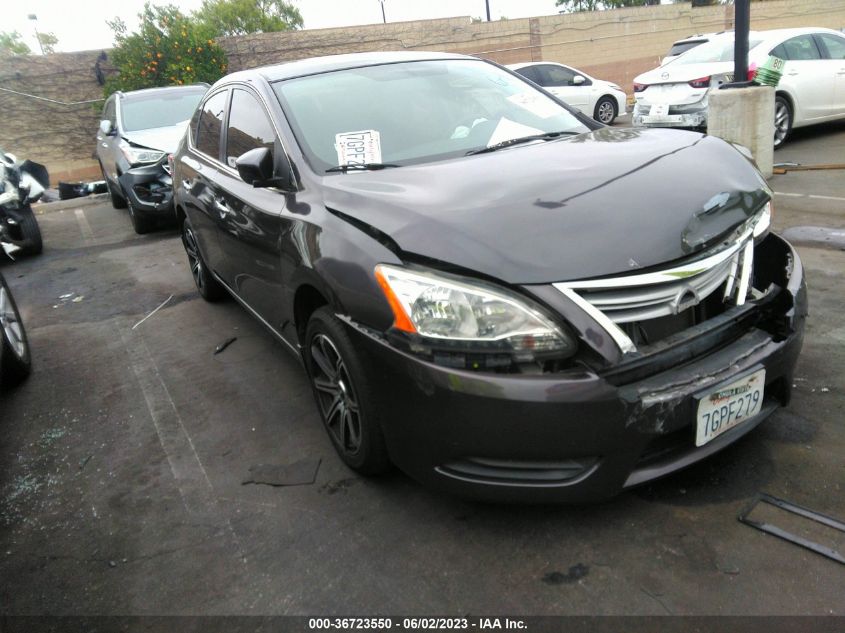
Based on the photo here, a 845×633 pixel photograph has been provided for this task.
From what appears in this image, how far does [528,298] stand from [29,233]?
764 centimetres

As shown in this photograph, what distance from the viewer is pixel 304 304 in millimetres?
2979

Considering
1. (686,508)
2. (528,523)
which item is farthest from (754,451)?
(528,523)

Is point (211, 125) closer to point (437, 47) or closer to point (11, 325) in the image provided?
point (11, 325)

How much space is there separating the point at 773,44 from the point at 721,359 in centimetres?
870

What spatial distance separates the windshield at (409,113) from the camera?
3.09 m

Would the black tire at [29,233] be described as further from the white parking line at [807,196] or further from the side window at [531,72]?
the side window at [531,72]

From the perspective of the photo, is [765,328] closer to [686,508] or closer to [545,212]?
[686,508]

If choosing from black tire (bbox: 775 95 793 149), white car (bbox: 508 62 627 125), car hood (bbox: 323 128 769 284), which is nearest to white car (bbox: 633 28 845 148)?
black tire (bbox: 775 95 793 149)

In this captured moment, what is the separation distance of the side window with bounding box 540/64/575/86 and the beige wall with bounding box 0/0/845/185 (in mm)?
7314

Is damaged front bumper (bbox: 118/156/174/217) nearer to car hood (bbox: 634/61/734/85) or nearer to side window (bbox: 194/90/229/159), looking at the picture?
side window (bbox: 194/90/229/159)

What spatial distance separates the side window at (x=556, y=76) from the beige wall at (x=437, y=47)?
7314 mm

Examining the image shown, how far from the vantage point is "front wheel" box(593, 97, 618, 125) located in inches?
583

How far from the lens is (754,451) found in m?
2.70

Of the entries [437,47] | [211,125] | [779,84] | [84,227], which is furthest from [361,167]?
[437,47]
